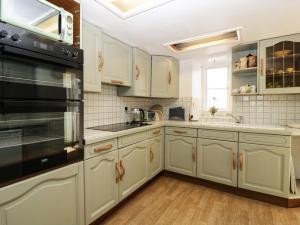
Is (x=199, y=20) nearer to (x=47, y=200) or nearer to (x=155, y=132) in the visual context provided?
(x=155, y=132)

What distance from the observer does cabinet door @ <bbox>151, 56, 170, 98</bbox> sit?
2721 mm

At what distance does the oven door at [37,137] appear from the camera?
2.94ft

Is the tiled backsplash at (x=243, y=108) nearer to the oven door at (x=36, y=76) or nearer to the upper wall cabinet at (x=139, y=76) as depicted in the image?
the upper wall cabinet at (x=139, y=76)

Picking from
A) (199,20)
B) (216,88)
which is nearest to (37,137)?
(199,20)

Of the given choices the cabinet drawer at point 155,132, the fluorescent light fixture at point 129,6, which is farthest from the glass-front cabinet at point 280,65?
the fluorescent light fixture at point 129,6

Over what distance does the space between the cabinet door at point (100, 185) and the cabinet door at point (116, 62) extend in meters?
0.90

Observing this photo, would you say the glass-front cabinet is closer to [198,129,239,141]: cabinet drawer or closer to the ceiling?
the ceiling

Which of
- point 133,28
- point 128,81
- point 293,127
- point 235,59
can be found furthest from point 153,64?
point 293,127

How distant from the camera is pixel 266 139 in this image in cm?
192

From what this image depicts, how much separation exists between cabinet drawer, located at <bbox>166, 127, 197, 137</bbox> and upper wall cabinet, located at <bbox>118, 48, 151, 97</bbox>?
0.66 metres

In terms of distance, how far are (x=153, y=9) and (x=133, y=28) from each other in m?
0.42

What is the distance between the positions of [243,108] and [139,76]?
165cm

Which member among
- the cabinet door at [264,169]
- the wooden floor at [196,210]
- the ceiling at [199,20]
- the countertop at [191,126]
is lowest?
the wooden floor at [196,210]

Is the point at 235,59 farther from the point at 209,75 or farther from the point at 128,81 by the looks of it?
the point at 128,81
